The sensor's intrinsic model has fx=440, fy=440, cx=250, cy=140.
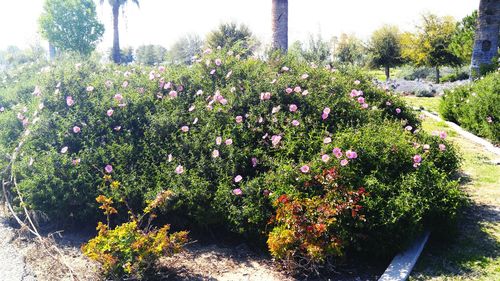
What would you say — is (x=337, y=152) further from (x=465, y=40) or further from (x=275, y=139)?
(x=465, y=40)

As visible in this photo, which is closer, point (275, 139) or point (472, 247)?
point (472, 247)

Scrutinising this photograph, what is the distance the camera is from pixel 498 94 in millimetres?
7809

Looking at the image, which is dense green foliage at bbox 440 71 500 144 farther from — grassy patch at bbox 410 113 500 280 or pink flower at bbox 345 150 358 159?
pink flower at bbox 345 150 358 159

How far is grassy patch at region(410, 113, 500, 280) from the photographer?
359cm

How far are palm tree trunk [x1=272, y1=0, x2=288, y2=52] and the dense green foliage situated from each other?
157 inches

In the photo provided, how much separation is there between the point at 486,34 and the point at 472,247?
31.4ft

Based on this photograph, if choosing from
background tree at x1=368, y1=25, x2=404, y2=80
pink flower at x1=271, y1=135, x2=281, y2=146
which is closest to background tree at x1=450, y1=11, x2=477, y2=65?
background tree at x1=368, y1=25, x2=404, y2=80

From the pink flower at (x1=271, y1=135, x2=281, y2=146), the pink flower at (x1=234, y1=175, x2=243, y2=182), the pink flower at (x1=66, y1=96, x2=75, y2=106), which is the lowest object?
the pink flower at (x1=234, y1=175, x2=243, y2=182)

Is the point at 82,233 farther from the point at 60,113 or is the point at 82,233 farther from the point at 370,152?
the point at 370,152

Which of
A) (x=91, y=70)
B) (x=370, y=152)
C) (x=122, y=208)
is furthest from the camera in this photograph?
(x=91, y=70)

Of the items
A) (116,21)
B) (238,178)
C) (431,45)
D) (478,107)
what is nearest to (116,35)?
(116,21)

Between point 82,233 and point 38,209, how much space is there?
53cm

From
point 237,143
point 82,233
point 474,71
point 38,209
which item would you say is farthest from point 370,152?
point 474,71

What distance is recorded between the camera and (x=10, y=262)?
4094mm
